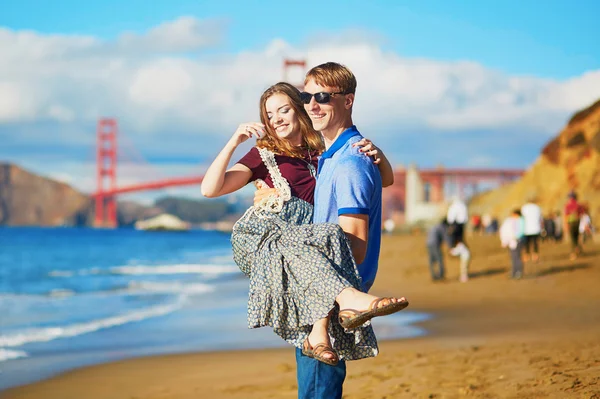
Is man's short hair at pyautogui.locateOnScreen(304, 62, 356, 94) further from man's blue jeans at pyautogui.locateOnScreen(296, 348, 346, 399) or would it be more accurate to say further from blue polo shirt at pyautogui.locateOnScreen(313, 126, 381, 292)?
man's blue jeans at pyautogui.locateOnScreen(296, 348, 346, 399)

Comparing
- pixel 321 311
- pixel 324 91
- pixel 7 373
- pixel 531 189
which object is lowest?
pixel 7 373

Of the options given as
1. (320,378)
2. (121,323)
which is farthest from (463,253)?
(320,378)

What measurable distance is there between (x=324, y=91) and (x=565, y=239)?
19.5 metres

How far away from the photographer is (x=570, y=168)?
28.6 metres

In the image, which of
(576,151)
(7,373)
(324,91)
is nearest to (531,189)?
(576,151)

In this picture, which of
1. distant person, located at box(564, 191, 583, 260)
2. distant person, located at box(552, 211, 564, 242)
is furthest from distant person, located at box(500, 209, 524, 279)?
distant person, located at box(552, 211, 564, 242)

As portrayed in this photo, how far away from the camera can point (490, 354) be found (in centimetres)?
648

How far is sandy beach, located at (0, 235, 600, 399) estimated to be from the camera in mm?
5039

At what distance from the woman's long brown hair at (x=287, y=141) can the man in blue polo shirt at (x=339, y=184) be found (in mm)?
92

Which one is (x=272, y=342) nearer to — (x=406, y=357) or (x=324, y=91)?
(x=406, y=357)

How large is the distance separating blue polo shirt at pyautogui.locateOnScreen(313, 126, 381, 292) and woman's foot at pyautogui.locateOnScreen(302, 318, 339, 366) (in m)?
0.21

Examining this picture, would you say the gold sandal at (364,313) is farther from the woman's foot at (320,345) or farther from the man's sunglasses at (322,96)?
the man's sunglasses at (322,96)

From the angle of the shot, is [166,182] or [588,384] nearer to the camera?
[588,384]

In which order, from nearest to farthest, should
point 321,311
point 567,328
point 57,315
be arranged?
1. point 321,311
2. point 567,328
3. point 57,315
